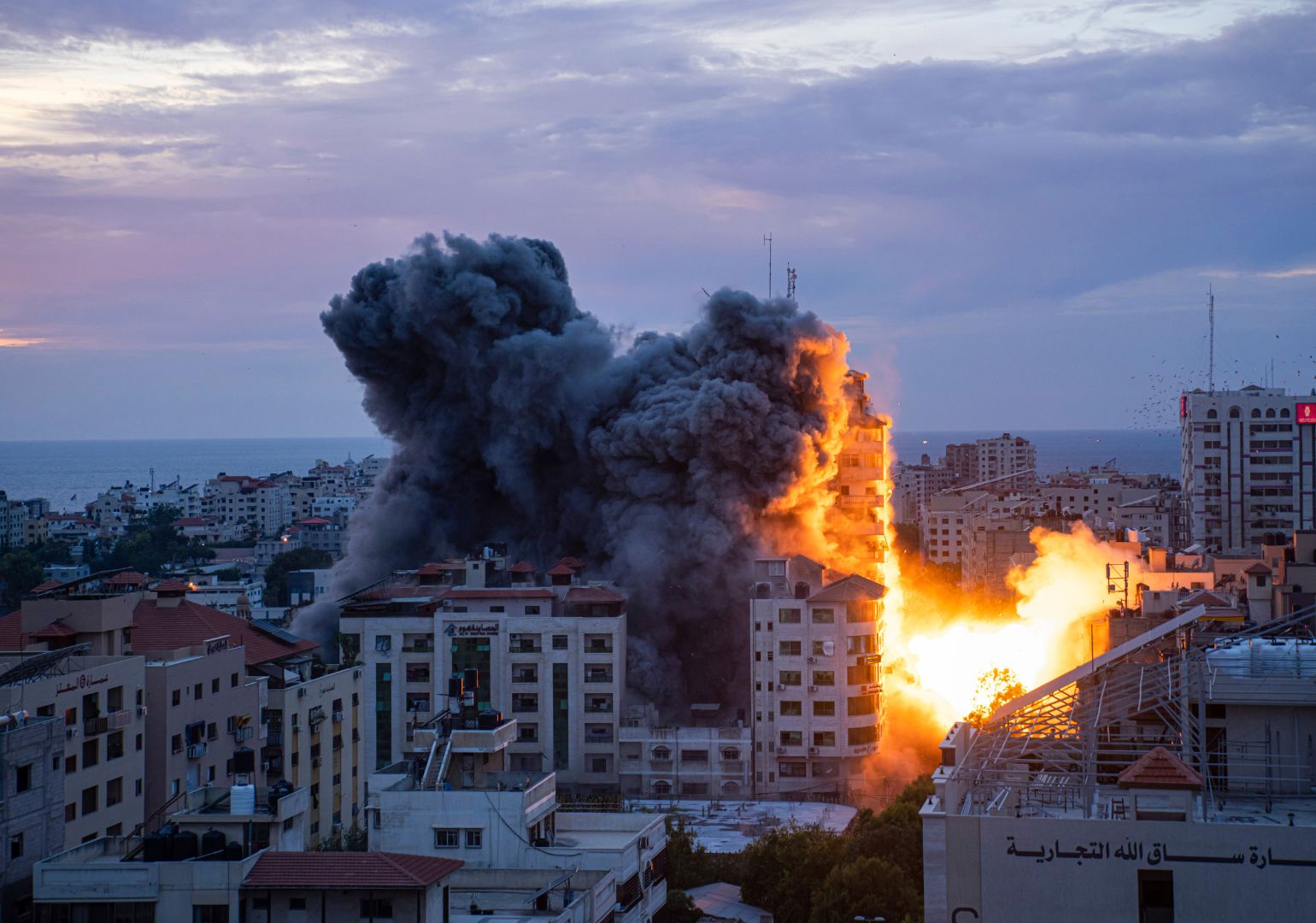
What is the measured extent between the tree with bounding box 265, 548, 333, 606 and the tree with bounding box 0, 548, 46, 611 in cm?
1041

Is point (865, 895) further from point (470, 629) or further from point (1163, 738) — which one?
point (470, 629)

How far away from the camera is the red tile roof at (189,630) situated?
97.7 ft

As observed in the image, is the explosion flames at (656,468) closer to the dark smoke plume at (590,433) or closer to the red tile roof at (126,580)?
the dark smoke plume at (590,433)

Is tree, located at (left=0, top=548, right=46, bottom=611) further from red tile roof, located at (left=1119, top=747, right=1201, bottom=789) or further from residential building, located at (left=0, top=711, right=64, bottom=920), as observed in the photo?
→ red tile roof, located at (left=1119, top=747, right=1201, bottom=789)

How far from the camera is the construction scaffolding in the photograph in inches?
719

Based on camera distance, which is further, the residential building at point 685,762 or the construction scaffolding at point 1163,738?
the residential building at point 685,762

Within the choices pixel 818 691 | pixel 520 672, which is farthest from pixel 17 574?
pixel 818 691

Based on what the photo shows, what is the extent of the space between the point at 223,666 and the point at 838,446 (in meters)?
28.5

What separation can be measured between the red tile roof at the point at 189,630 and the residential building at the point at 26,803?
32.8 ft

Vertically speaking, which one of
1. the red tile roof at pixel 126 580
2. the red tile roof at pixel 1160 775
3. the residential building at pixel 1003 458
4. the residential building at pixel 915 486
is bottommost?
the red tile roof at pixel 1160 775

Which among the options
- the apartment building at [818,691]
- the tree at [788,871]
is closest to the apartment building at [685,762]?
the apartment building at [818,691]

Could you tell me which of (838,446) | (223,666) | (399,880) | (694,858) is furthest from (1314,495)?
(399,880)

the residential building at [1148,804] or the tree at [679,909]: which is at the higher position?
Result: the residential building at [1148,804]

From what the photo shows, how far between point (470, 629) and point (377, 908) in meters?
26.1
